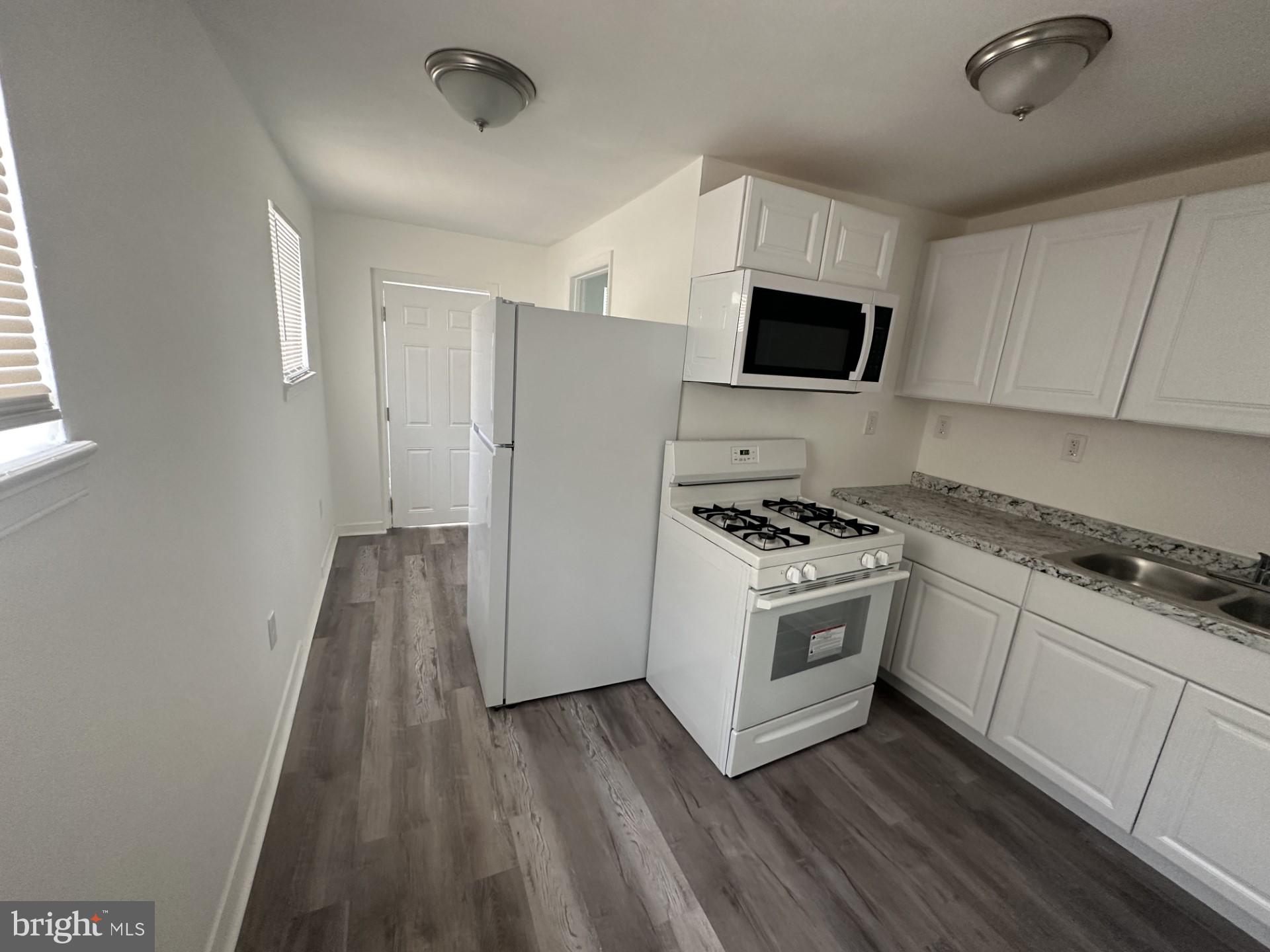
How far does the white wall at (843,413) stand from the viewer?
7.68 ft

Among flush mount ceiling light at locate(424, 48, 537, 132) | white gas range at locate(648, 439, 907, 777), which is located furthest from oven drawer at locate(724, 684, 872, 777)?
flush mount ceiling light at locate(424, 48, 537, 132)

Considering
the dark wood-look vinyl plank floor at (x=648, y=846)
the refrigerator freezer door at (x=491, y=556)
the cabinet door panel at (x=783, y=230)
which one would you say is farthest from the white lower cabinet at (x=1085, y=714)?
the refrigerator freezer door at (x=491, y=556)

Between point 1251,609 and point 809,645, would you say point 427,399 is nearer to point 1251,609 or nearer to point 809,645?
point 809,645

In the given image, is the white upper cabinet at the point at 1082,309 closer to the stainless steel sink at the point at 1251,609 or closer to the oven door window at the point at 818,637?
the stainless steel sink at the point at 1251,609

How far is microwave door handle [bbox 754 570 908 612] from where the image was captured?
1.74 metres

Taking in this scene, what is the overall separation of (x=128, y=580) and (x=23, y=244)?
22.7 inches

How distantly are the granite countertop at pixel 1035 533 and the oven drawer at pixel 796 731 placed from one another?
814 mm

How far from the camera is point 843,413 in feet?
8.91

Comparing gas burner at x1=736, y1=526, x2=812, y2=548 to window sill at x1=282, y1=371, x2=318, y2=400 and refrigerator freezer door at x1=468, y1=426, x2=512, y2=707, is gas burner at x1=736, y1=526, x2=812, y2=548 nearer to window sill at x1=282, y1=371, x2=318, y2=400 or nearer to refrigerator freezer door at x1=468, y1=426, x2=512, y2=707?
refrigerator freezer door at x1=468, y1=426, x2=512, y2=707

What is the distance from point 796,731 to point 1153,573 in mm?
1550

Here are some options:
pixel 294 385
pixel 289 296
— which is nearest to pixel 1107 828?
pixel 294 385

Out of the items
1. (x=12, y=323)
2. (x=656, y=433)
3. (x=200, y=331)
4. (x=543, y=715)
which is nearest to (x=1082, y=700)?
(x=656, y=433)

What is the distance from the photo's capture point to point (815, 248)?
6.51ft

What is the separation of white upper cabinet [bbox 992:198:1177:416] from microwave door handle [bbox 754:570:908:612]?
39.9 inches
